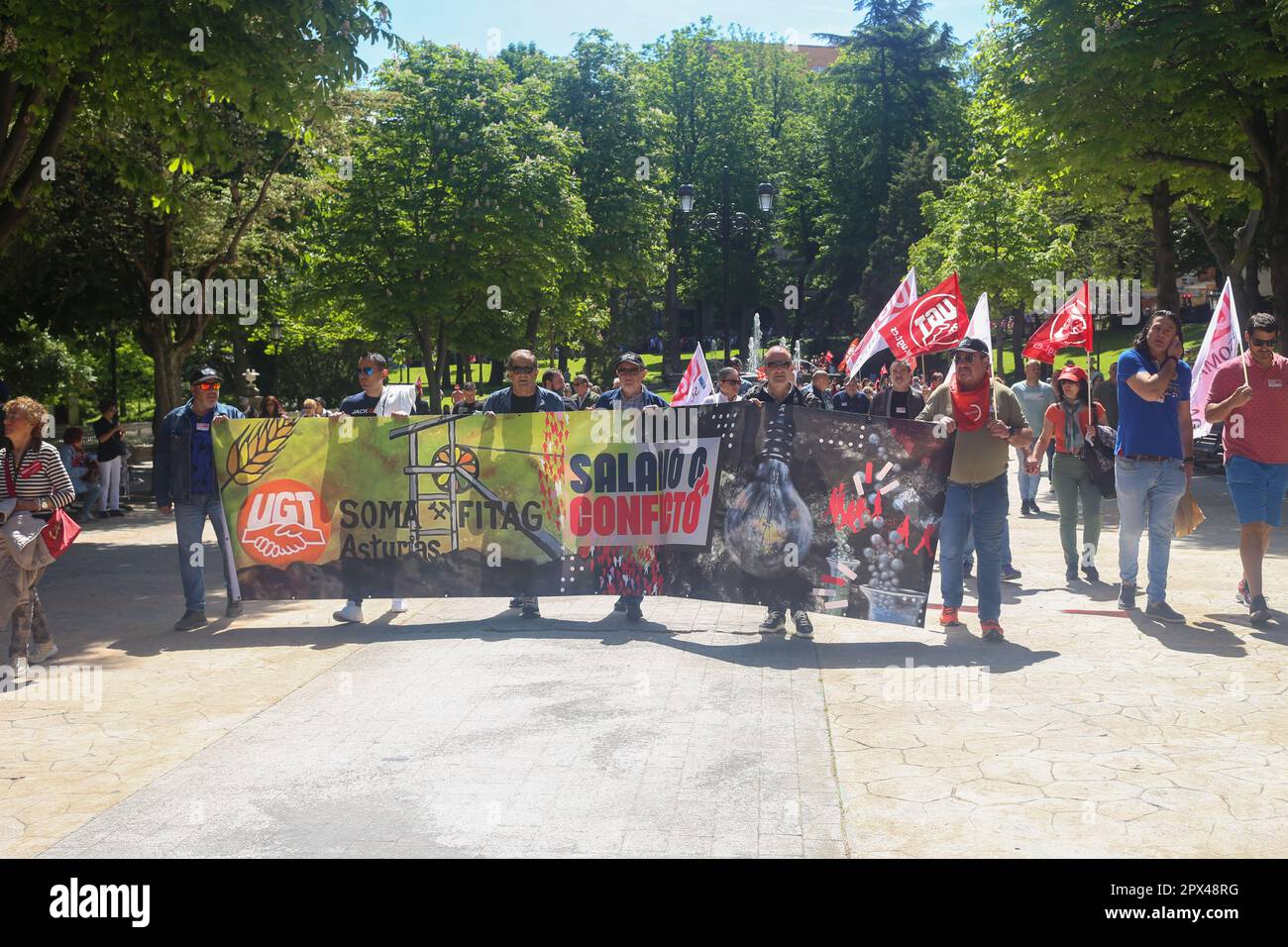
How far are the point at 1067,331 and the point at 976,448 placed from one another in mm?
8030

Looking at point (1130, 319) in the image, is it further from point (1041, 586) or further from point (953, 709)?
point (953, 709)

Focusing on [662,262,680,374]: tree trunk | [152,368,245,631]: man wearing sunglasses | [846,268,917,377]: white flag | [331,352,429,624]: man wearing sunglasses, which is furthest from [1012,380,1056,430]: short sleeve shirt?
[662,262,680,374]: tree trunk

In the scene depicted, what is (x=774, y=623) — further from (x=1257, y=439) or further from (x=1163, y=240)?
(x=1163, y=240)

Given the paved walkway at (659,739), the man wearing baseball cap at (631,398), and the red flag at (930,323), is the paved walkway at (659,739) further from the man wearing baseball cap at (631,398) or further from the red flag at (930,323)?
the red flag at (930,323)

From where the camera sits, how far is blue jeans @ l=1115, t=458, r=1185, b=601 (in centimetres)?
927

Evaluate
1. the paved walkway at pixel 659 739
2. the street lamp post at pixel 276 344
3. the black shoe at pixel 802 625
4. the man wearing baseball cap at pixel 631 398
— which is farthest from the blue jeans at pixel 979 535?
the street lamp post at pixel 276 344

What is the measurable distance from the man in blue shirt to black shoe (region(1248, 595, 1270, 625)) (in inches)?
20.5

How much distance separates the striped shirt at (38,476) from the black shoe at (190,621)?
159 cm

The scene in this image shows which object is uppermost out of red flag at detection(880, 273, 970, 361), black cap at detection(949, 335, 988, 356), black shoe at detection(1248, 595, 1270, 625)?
red flag at detection(880, 273, 970, 361)

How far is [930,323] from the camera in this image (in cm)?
1377

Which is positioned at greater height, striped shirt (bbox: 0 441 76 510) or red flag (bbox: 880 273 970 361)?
red flag (bbox: 880 273 970 361)

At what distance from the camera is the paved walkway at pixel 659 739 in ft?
16.5

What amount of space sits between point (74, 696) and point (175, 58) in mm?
7422

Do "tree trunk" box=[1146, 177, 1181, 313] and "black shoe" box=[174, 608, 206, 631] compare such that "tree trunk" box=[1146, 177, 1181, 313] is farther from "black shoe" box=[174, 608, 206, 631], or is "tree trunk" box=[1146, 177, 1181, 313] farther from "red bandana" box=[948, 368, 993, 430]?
"black shoe" box=[174, 608, 206, 631]
